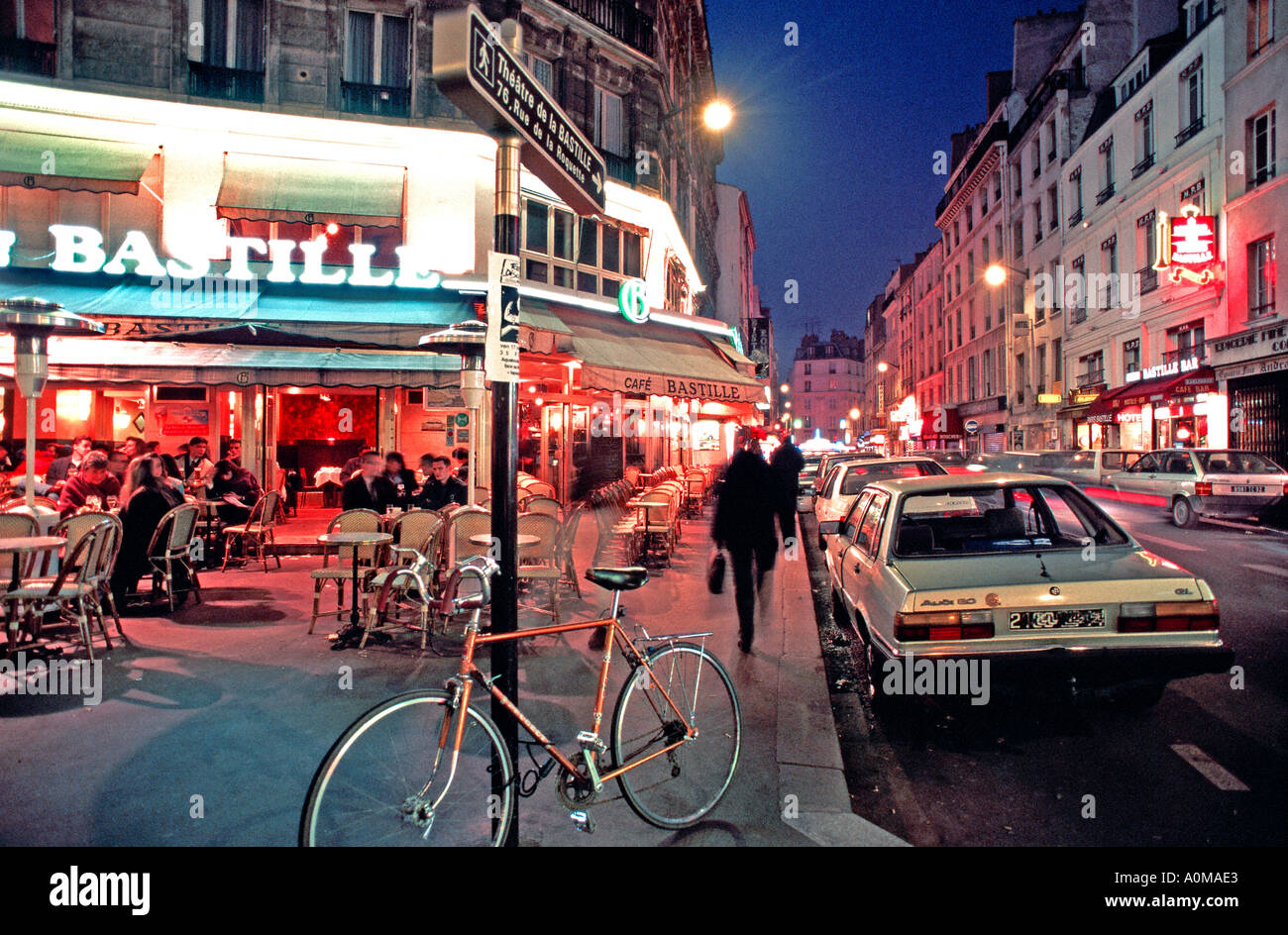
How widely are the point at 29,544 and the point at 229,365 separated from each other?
6344 mm

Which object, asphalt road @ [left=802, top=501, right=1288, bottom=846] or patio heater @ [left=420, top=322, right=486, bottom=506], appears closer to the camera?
asphalt road @ [left=802, top=501, right=1288, bottom=846]

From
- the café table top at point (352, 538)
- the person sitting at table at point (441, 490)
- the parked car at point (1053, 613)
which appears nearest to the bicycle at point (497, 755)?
the parked car at point (1053, 613)

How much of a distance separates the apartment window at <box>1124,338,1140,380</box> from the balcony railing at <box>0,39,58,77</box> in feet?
97.5

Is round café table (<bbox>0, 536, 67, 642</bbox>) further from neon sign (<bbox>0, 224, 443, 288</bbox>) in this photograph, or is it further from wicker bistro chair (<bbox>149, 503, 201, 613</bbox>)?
neon sign (<bbox>0, 224, 443, 288</bbox>)

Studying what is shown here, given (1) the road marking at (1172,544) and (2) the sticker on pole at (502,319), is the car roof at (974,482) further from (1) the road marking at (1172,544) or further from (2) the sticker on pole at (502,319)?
(1) the road marking at (1172,544)

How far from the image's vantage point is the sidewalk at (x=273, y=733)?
10.3 feet

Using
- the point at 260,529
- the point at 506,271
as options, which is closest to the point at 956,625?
the point at 506,271

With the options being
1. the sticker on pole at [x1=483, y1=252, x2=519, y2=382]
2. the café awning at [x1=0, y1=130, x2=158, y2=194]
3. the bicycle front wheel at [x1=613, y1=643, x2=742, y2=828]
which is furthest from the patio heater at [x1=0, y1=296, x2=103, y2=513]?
the bicycle front wheel at [x1=613, y1=643, x2=742, y2=828]

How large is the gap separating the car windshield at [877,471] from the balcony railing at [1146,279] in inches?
715

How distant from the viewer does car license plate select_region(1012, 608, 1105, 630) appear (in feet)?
12.9

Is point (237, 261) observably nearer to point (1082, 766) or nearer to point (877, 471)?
point (877, 471)

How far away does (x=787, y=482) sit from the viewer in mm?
6484

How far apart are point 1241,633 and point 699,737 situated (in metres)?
5.66
